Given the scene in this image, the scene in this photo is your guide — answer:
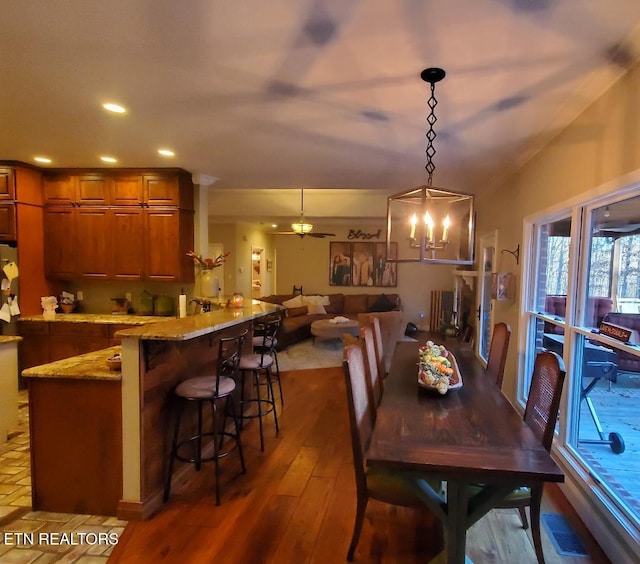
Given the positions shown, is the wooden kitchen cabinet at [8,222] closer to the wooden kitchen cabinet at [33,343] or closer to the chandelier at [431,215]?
the wooden kitchen cabinet at [33,343]

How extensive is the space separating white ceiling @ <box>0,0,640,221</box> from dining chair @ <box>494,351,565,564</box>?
1526mm

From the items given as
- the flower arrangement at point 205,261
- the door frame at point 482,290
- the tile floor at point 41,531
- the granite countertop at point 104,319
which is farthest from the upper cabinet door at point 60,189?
the door frame at point 482,290

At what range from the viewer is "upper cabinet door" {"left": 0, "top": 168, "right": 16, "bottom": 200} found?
4.04 m

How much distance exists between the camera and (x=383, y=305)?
8.75 m

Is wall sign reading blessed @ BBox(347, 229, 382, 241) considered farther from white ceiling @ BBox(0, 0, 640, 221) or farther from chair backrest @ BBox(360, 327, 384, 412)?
chair backrest @ BBox(360, 327, 384, 412)

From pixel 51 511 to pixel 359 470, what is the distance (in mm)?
1915

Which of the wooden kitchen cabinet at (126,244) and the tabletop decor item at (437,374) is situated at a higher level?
the wooden kitchen cabinet at (126,244)

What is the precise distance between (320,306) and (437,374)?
21.0ft

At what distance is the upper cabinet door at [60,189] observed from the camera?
4.36 metres

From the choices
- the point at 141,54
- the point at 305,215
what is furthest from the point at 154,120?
the point at 305,215

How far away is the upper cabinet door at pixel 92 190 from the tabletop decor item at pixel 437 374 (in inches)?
157

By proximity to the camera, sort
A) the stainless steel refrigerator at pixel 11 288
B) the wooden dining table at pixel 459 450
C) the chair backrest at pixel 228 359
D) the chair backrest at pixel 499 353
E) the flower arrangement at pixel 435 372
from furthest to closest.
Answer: the stainless steel refrigerator at pixel 11 288, the chair backrest at pixel 499 353, the chair backrest at pixel 228 359, the flower arrangement at pixel 435 372, the wooden dining table at pixel 459 450

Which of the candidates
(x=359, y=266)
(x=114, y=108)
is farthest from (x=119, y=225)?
(x=359, y=266)

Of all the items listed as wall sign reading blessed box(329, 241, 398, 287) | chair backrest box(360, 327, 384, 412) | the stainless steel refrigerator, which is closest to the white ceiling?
the stainless steel refrigerator
